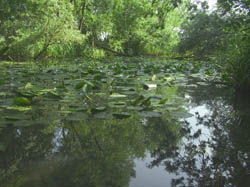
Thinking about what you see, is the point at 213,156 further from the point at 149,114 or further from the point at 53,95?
the point at 53,95

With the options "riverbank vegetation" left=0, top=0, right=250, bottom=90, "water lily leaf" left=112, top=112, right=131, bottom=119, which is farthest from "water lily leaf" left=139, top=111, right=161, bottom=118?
"riverbank vegetation" left=0, top=0, right=250, bottom=90

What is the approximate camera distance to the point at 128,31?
13758 mm

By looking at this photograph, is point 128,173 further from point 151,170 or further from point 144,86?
point 144,86

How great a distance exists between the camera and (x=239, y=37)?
258 cm

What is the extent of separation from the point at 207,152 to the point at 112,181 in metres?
0.48

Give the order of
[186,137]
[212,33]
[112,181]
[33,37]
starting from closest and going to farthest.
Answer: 1. [112,181]
2. [186,137]
3. [33,37]
4. [212,33]

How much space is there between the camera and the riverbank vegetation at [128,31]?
253 centimetres

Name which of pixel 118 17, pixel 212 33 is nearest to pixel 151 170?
pixel 212 33

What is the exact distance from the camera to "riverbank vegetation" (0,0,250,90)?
2.53 meters

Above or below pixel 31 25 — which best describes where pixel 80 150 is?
below

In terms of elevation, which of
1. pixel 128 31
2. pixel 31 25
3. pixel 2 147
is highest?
pixel 128 31

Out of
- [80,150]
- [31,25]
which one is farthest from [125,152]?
[31,25]

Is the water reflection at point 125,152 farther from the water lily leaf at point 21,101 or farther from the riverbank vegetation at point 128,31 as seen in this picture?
the riverbank vegetation at point 128,31

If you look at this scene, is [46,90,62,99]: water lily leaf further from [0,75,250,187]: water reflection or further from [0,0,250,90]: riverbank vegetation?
[0,0,250,90]: riverbank vegetation
